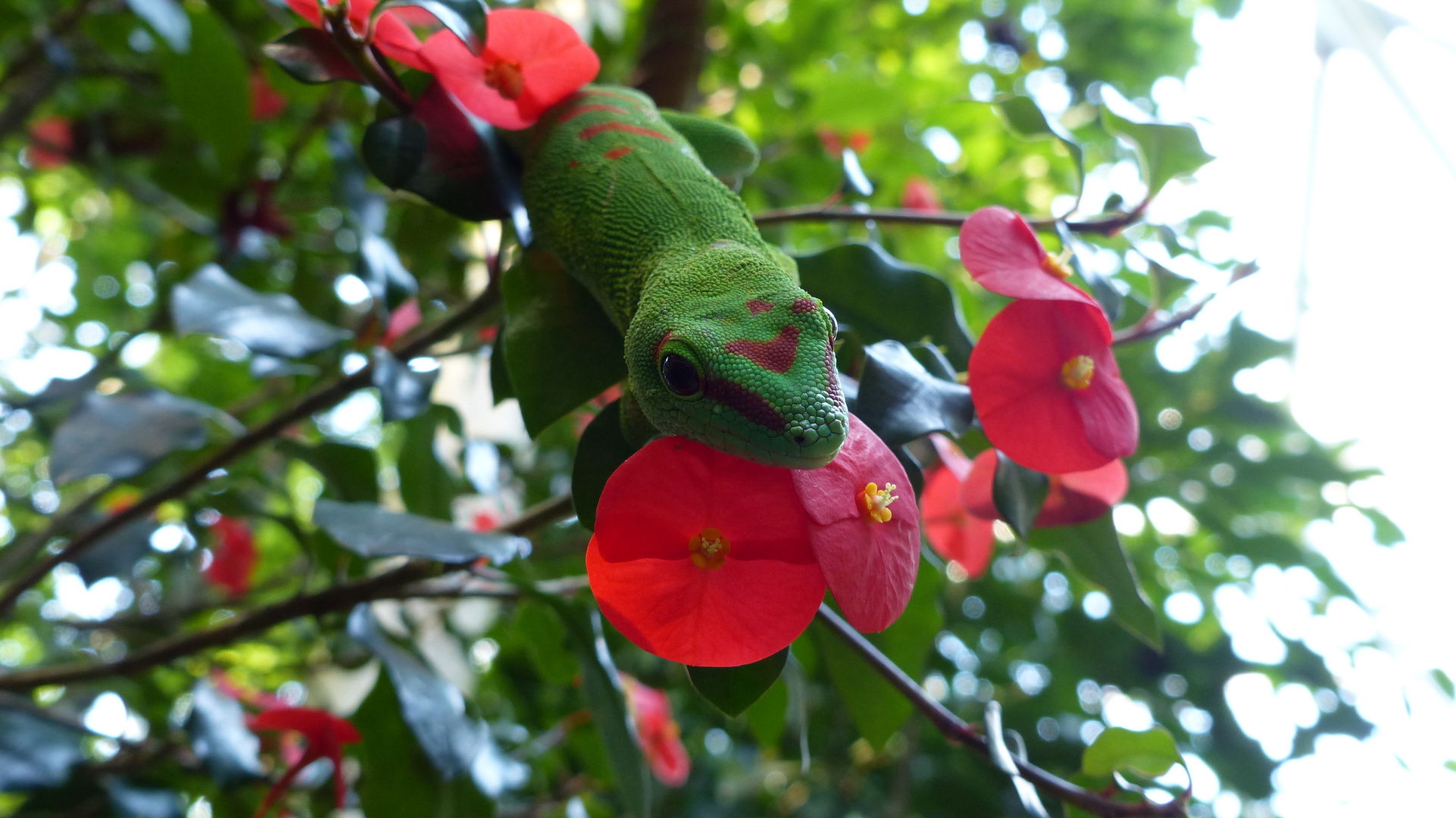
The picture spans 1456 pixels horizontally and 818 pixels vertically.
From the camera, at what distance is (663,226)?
1.48 feet

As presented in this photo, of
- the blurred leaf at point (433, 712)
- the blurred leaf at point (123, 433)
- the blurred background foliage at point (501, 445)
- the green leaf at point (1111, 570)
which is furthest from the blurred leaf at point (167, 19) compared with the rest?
the green leaf at point (1111, 570)

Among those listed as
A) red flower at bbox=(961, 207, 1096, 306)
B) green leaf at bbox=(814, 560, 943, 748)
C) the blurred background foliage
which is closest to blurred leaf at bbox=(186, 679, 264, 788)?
the blurred background foliage

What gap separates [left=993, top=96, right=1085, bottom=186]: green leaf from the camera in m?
0.63

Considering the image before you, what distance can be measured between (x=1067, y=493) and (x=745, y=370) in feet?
1.05

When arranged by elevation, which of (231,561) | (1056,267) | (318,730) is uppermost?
(1056,267)

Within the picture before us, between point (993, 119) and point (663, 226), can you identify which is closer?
point (663, 226)

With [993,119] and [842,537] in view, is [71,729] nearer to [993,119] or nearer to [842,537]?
[842,537]

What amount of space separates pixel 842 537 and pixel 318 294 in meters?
1.36

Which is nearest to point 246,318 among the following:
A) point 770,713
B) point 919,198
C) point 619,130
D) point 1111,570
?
point 619,130

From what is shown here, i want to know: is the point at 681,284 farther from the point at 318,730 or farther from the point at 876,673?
the point at 318,730

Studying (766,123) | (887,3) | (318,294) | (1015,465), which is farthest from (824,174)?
(1015,465)

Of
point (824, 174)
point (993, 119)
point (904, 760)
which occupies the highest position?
point (993, 119)

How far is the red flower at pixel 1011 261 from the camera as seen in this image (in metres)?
0.44

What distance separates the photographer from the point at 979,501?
537 millimetres
